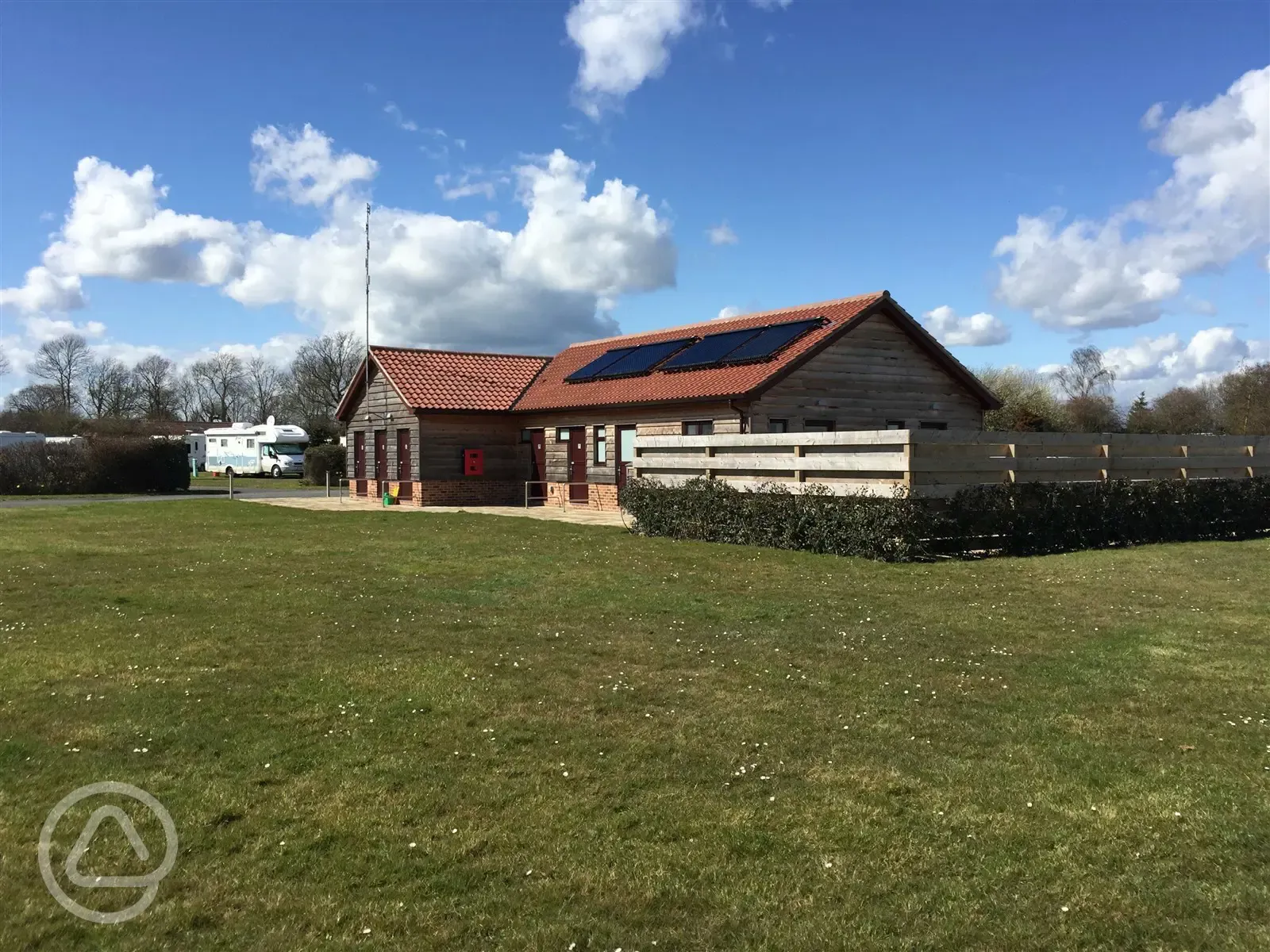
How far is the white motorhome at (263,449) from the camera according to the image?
175 feet

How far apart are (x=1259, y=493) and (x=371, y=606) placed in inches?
646

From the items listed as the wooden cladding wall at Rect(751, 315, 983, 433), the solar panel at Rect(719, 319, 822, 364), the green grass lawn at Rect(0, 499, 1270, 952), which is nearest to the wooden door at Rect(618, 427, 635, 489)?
the solar panel at Rect(719, 319, 822, 364)

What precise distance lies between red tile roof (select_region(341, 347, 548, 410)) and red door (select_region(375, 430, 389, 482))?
90.6 inches

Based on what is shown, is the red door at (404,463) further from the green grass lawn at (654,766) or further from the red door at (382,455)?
the green grass lawn at (654,766)

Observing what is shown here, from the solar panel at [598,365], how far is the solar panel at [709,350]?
2.78 m

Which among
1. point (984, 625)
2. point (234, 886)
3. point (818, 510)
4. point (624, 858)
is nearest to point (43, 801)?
point (234, 886)

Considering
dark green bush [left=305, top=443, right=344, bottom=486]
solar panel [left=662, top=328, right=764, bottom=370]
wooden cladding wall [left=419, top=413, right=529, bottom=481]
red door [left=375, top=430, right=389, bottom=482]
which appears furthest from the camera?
dark green bush [left=305, top=443, right=344, bottom=486]

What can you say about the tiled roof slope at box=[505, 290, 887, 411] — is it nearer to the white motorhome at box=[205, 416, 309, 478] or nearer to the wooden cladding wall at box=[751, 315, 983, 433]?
the wooden cladding wall at box=[751, 315, 983, 433]

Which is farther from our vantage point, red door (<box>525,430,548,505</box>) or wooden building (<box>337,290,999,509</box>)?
red door (<box>525,430,548,505</box>)

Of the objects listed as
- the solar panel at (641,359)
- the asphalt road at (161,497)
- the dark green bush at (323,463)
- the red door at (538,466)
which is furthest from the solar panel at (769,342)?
the dark green bush at (323,463)

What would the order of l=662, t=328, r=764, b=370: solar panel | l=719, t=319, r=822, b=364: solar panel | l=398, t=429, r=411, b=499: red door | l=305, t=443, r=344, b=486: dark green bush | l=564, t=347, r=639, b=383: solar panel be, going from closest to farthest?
l=719, t=319, r=822, b=364: solar panel
l=662, t=328, r=764, b=370: solar panel
l=564, t=347, r=639, b=383: solar panel
l=398, t=429, r=411, b=499: red door
l=305, t=443, r=344, b=486: dark green bush

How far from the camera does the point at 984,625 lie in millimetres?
8742

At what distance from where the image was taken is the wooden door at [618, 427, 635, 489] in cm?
2570

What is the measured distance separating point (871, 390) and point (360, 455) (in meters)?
18.8
